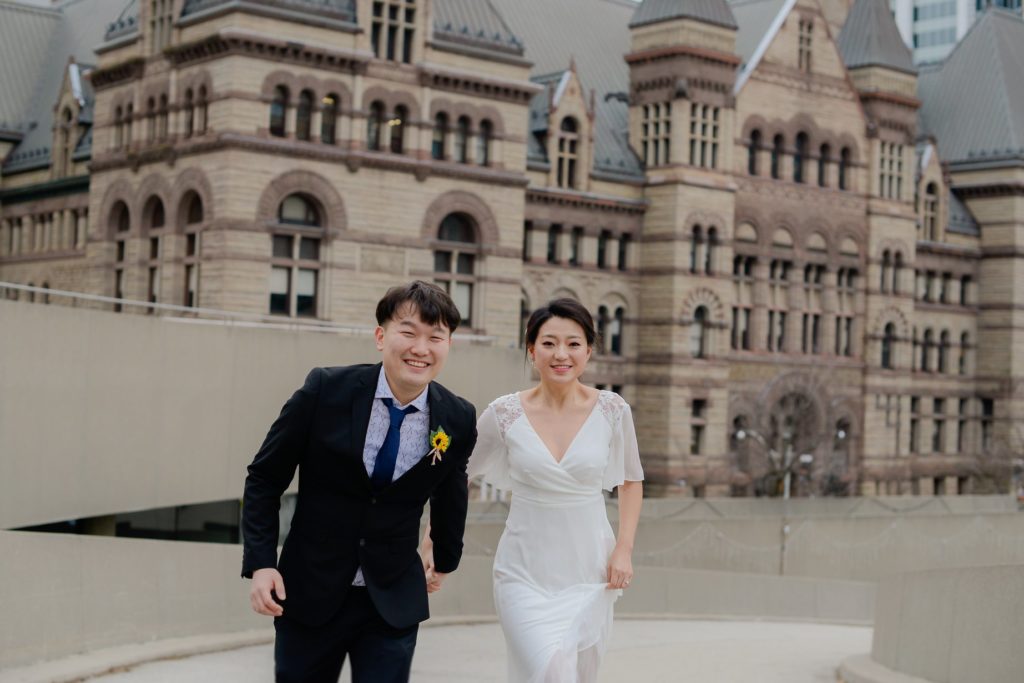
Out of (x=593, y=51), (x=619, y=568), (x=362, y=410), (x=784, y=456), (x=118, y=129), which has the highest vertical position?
(x=593, y=51)

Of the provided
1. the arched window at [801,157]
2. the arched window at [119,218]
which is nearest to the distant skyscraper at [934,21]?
the arched window at [801,157]

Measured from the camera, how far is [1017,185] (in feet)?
218

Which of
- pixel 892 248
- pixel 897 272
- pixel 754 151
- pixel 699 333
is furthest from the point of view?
pixel 897 272

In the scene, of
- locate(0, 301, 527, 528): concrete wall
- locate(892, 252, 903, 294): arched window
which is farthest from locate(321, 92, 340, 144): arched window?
locate(892, 252, 903, 294): arched window

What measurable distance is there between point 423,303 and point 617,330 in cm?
4903

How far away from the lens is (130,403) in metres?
22.8

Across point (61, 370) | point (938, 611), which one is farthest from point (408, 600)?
point (61, 370)

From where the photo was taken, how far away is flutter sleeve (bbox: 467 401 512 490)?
8.67 metres

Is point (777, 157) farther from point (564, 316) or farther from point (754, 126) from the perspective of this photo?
point (564, 316)

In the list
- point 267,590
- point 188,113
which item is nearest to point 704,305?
point 188,113

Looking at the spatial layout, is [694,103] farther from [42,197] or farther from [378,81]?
[42,197]

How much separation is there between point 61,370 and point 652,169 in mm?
36924

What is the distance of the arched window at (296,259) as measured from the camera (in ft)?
139

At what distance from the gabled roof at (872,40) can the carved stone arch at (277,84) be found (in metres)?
27.5
